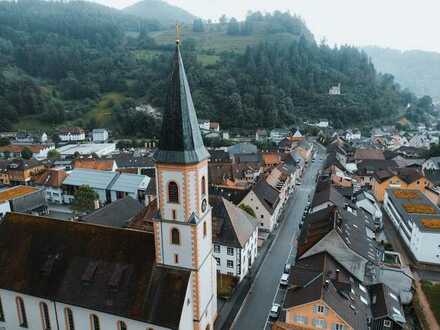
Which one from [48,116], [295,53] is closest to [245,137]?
[295,53]

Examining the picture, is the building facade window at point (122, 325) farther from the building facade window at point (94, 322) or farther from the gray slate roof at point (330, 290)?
the gray slate roof at point (330, 290)

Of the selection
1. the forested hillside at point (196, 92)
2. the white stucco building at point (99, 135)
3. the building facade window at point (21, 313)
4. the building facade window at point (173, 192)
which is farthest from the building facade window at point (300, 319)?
the white stucco building at point (99, 135)

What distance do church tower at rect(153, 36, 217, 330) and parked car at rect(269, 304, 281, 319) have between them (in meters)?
11.2

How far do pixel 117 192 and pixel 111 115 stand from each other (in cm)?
9773

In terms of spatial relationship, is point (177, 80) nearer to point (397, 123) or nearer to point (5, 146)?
point (5, 146)

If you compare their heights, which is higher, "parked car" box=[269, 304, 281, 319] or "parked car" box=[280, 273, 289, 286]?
"parked car" box=[269, 304, 281, 319]

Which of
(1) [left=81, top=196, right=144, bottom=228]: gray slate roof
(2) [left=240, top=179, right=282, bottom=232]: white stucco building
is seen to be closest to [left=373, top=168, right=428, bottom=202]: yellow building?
(2) [left=240, top=179, right=282, bottom=232]: white stucco building

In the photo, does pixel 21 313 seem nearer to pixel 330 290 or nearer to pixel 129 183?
pixel 330 290

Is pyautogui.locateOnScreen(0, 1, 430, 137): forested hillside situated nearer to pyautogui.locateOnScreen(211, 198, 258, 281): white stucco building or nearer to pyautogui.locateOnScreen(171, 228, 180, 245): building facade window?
pyautogui.locateOnScreen(211, 198, 258, 281): white stucco building

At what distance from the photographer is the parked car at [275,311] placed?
111ft

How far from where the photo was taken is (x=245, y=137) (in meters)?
147

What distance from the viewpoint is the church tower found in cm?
2153

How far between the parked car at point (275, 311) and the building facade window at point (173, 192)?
18883mm

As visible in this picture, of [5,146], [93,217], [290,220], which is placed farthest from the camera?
[5,146]
